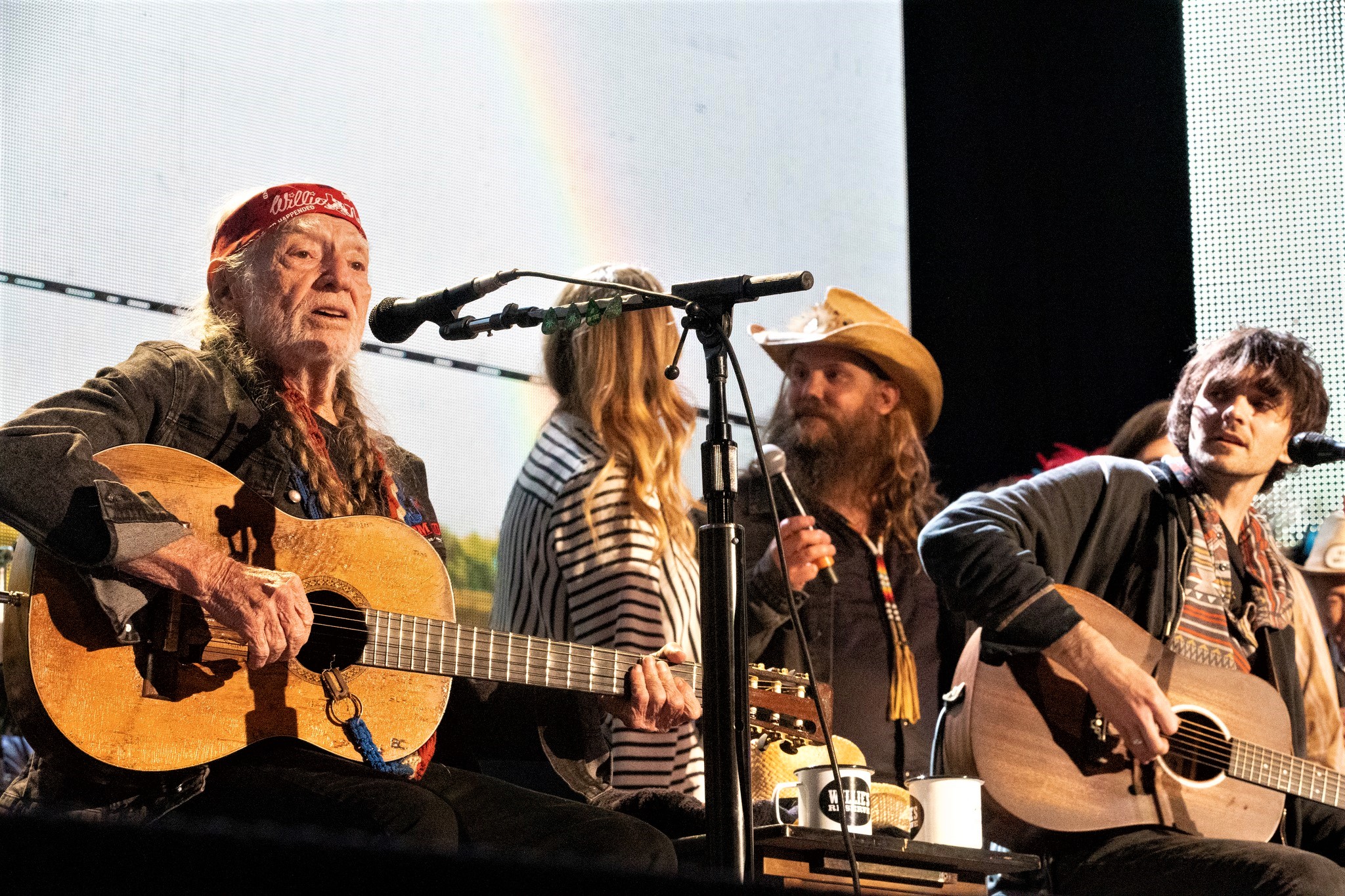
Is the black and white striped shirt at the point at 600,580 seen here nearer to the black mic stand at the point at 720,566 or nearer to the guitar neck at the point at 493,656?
the guitar neck at the point at 493,656

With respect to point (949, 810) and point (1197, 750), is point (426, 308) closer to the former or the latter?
point (949, 810)

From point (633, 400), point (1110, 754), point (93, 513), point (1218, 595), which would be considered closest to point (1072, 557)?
point (1218, 595)

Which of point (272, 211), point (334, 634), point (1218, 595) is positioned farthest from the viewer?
point (1218, 595)

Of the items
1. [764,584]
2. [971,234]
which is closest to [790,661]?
[764,584]

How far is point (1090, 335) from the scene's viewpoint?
5578 mm

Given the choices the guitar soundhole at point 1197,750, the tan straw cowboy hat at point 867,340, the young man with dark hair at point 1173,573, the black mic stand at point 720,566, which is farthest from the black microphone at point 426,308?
the tan straw cowboy hat at point 867,340

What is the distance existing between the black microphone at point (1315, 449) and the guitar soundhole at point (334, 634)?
9.06 feet

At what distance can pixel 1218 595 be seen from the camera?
12.9 feet

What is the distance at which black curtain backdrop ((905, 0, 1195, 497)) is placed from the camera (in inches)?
217

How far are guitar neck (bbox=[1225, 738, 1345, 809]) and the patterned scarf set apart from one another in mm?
256

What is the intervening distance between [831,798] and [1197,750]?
1.27m

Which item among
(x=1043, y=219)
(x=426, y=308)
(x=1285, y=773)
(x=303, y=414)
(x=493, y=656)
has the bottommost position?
(x=1285, y=773)

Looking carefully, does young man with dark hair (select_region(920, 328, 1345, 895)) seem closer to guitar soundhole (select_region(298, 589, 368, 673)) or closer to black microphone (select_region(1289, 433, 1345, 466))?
black microphone (select_region(1289, 433, 1345, 466))

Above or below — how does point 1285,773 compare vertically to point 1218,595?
below
